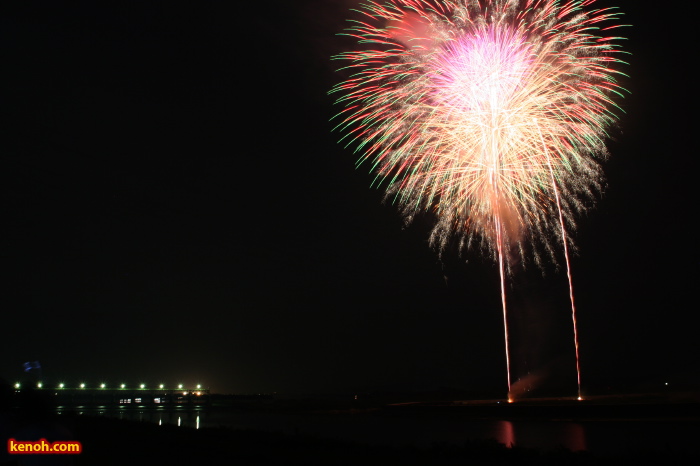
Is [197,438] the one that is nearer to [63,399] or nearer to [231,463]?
[231,463]

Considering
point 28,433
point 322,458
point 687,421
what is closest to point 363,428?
point 687,421

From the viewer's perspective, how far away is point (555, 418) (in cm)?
3162

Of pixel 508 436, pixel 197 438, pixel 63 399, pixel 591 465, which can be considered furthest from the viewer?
pixel 63 399

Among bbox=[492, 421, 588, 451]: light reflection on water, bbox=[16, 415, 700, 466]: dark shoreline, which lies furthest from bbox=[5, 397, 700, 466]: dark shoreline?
bbox=[492, 421, 588, 451]: light reflection on water

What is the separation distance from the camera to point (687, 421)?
2797 centimetres

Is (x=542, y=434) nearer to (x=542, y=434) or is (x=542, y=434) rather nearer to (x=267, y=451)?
(x=542, y=434)

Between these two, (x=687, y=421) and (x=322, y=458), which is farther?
(x=687, y=421)

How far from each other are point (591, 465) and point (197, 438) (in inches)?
418

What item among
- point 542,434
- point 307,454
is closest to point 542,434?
point 542,434

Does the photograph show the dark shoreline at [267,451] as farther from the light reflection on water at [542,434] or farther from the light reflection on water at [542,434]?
the light reflection on water at [542,434]

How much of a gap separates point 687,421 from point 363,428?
45.9 ft

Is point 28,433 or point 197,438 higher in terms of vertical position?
point 28,433

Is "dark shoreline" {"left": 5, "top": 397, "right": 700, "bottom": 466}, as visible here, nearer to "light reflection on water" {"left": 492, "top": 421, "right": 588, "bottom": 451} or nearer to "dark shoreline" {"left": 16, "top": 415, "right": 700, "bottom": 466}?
"dark shoreline" {"left": 16, "top": 415, "right": 700, "bottom": 466}

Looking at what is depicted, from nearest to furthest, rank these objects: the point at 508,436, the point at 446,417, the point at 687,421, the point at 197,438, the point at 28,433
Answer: the point at 28,433 → the point at 197,438 → the point at 508,436 → the point at 687,421 → the point at 446,417
